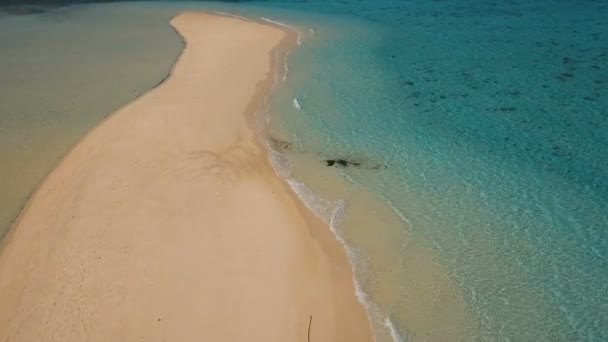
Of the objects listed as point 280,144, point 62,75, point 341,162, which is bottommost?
point 62,75

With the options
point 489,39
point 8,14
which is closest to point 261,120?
point 489,39

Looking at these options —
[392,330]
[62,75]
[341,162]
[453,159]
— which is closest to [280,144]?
[341,162]

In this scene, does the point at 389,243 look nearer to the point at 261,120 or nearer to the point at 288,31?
the point at 261,120

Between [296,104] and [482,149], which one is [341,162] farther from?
[296,104]

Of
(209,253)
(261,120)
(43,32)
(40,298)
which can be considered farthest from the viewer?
(43,32)

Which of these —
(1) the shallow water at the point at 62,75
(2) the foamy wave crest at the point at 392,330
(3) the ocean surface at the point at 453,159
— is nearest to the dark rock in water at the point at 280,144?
(3) the ocean surface at the point at 453,159

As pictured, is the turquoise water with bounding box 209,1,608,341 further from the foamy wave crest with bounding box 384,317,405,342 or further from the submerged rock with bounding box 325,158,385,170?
the submerged rock with bounding box 325,158,385,170
